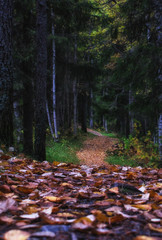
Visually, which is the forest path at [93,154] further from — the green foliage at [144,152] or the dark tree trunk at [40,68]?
the dark tree trunk at [40,68]

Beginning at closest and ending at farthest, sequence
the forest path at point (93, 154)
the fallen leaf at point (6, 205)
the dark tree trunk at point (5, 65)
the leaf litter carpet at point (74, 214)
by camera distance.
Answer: the leaf litter carpet at point (74, 214), the fallen leaf at point (6, 205), the dark tree trunk at point (5, 65), the forest path at point (93, 154)

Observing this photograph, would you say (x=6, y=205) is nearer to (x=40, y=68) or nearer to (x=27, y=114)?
(x=40, y=68)

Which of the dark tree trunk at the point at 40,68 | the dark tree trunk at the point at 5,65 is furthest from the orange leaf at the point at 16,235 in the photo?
the dark tree trunk at the point at 40,68

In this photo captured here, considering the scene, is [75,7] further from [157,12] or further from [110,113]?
[110,113]

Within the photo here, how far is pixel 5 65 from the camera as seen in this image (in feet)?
14.8

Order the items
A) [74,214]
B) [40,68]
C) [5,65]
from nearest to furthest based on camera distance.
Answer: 1. [74,214]
2. [5,65]
3. [40,68]

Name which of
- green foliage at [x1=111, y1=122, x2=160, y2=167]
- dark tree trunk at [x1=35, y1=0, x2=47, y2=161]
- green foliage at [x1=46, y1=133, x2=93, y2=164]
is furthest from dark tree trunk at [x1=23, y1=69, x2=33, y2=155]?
green foliage at [x1=111, y1=122, x2=160, y2=167]

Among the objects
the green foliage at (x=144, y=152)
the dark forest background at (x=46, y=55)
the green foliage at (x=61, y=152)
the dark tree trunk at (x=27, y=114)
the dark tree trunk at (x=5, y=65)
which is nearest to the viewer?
the dark tree trunk at (x=5, y=65)

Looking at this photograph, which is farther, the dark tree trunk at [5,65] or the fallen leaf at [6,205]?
the dark tree trunk at [5,65]

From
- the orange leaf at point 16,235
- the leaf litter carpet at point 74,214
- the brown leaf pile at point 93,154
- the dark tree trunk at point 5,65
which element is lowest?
the brown leaf pile at point 93,154

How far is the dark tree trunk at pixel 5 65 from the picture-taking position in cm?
443

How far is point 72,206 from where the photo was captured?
1.69 meters

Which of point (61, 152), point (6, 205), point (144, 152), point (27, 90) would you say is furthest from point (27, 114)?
point (6, 205)

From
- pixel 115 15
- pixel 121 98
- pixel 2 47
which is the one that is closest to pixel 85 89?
pixel 121 98
